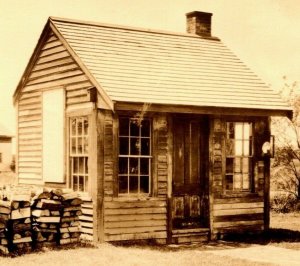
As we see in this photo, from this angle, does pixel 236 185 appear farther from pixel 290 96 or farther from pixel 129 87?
pixel 290 96

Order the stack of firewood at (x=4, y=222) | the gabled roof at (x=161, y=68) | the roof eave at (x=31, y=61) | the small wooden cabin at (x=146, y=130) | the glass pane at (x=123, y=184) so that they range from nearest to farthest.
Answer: the stack of firewood at (x=4, y=222)
the small wooden cabin at (x=146, y=130)
the glass pane at (x=123, y=184)
the gabled roof at (x=161, y=68)
the roof eave at (x=31, y=61)

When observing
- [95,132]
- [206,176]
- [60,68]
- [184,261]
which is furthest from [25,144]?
[184,261]

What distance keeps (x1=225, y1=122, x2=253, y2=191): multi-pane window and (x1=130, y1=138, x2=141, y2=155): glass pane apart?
99.7 inches

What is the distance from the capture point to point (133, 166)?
45.5 feet

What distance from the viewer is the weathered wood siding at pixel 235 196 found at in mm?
14922

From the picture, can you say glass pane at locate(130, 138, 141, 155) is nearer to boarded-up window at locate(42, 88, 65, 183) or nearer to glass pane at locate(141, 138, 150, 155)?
glass pane at locate(141, 138, 150, 155)

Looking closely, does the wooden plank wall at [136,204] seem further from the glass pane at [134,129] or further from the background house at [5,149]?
the background house at [5,149]

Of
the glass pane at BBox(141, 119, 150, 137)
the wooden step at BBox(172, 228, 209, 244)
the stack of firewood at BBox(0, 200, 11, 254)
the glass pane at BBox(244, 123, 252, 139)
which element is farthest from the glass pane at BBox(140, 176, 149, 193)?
the stack of firewood at BBox(0, 200, 11, 254)

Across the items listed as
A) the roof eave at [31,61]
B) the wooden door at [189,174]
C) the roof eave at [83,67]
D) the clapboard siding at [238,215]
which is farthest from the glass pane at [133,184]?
the roof eave at [31,61]

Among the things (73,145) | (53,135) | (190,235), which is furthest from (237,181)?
(53,135)

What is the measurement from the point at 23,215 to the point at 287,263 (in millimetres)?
5247

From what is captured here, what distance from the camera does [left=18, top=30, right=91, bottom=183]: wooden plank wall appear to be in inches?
567

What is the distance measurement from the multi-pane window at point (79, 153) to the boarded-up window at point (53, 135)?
364 mm

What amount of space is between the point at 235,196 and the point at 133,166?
9.76ft
